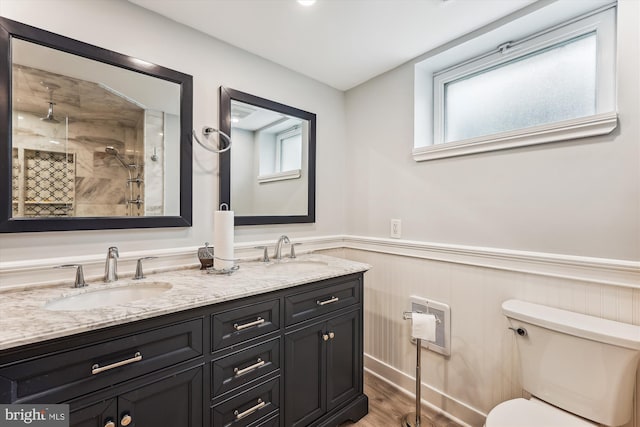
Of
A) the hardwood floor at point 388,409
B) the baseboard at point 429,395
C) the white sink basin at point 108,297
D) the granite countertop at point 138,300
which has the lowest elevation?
the hardwood floor at point 388,409

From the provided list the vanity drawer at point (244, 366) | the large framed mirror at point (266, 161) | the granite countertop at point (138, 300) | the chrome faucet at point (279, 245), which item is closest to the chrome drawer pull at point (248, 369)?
the vanity drawer at point (244, 366)

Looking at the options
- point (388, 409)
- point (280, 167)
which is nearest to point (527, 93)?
point (280, 167)

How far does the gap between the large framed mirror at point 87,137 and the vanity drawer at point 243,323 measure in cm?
64

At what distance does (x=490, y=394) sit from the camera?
155 centimetres

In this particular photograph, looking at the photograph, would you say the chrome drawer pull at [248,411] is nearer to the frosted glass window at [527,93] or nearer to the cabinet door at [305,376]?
the cabinet door at [305,376]

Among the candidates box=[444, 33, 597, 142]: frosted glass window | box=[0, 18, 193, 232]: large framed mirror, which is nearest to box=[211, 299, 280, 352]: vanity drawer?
box=[0, 18, 193, 232]: large framed mirror

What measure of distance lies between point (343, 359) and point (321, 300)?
41cm

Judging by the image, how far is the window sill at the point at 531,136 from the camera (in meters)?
1.21

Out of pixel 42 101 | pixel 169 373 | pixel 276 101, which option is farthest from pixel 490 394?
pixel 42 101

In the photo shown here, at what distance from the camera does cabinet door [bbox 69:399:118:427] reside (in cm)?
86

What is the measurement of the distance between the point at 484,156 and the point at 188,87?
1.67 m

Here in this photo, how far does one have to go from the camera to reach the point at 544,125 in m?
1.35

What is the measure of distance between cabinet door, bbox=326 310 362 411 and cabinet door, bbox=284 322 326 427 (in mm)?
57

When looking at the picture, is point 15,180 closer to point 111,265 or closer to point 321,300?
point 111,265
